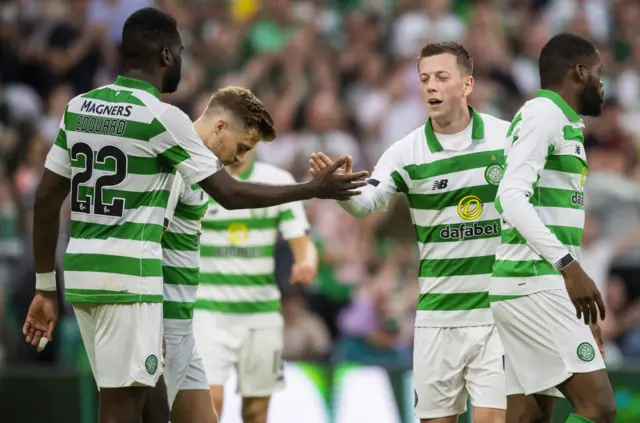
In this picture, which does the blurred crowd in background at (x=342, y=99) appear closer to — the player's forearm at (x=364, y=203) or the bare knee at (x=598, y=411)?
the player's forearm at (x=364, y=203)

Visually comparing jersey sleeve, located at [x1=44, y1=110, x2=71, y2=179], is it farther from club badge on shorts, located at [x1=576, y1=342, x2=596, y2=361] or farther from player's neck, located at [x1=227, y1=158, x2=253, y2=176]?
player's neck, located at [x1=227, y1=158, x2=253, y2=176]

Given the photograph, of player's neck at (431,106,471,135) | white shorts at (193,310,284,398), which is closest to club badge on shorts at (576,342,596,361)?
player's neck at (431,106,471,135)

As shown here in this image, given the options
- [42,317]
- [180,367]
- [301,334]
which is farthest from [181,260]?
[301,334]

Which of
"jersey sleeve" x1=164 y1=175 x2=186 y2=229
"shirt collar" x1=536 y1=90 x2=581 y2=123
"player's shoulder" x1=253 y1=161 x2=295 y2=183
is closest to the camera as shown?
"shirt collar" x1=536 y1=90 x2=581 y2=123

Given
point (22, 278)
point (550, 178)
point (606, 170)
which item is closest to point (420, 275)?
point (550, 178)

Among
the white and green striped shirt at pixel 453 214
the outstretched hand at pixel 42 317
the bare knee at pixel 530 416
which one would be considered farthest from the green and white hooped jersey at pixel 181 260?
the bare knee at pixel 530 416

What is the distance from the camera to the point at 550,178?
20.0 feet

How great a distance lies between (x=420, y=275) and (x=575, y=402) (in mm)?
1473

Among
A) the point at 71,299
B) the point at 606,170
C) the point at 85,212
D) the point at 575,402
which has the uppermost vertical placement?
the point at 606,170

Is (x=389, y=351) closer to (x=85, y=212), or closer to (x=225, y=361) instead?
(x=225, y=361)

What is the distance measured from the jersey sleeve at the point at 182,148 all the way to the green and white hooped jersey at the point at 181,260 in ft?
2.44

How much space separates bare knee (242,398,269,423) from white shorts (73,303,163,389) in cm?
317

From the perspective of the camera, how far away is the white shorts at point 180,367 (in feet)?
21.7

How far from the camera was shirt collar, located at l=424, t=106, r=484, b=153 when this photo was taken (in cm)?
703
